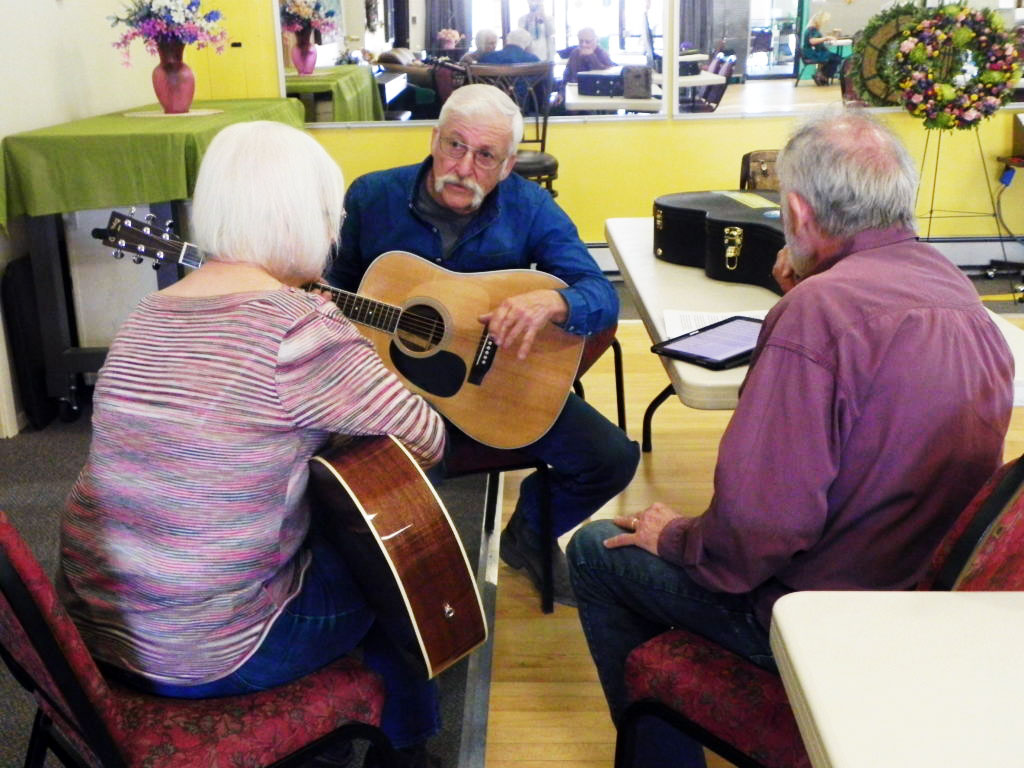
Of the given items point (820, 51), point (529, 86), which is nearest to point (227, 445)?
point (529, 86)

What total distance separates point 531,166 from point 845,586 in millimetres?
3649

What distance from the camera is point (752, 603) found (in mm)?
1440

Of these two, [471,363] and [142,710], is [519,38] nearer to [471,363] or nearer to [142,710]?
[471,363]

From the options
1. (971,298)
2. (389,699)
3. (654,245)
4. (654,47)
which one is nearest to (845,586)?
(971,298)

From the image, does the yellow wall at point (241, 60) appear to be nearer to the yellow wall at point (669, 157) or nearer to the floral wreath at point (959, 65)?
the yellow wall at point (669, 157)

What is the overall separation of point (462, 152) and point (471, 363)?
0.48 metres

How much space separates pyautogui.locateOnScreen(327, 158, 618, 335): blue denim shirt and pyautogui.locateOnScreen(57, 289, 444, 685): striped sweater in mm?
1019

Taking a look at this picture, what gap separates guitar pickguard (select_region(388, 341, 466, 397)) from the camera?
2.22m

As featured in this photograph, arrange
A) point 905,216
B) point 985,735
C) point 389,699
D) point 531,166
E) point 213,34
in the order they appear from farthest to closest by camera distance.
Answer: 1. point 531,166
2. point 213,34
3. point 389,699
4. point 905,216
5. point 985,735

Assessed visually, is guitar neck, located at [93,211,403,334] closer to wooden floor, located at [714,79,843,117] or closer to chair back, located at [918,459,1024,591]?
chair back, located at [918,459,1024,591]

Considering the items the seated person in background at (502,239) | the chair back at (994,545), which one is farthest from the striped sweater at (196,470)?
the seated person in background at (502,239)

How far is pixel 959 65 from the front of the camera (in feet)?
15.6

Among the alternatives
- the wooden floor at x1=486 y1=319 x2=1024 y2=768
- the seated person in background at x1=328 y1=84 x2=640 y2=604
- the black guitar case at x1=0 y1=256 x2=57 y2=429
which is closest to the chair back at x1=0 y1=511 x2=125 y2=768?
the wooden floor at x1=486 y1=319 x2=1024 y2=768

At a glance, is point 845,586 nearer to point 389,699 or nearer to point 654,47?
point 389,699
